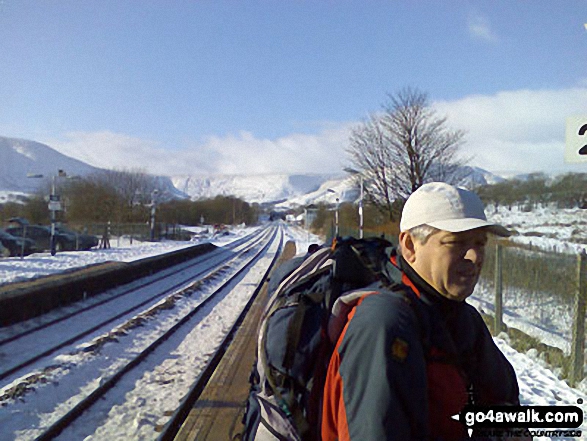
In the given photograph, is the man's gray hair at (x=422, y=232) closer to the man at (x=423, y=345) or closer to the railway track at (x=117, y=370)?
the man at (x=423, y=345)

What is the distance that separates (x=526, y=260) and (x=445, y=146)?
41.2 ft

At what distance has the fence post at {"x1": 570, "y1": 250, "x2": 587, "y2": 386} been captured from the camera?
6.04 m

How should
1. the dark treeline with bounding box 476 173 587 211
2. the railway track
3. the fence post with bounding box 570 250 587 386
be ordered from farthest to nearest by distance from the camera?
the dark treeline with bounding box 476 173 587 211 < the fence post with bounding box 570 250 587 386 < the railway track

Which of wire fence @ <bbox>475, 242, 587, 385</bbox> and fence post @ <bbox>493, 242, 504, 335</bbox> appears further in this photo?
fence post @ <bbox>493, 242, 504, 335</bbox>

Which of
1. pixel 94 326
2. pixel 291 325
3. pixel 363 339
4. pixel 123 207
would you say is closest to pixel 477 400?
pixel 363 339

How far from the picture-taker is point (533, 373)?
6.52 m

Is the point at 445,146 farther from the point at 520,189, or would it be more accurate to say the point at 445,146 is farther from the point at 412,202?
the point at 412,202

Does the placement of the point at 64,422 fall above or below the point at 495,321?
below

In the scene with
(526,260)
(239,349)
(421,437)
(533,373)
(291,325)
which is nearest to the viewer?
(421,437)

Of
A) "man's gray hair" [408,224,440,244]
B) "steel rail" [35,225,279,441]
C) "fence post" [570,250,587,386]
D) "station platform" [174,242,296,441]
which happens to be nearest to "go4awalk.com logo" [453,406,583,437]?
"man's gray hair" [408,224,440,244]

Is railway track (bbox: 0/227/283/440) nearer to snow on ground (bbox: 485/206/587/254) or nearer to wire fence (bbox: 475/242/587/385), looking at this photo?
wire fence (bbox: 475/242/587/385)

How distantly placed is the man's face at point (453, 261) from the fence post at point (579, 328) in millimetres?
5178

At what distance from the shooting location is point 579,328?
6.09 meters

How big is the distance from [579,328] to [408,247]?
545 centimetres
